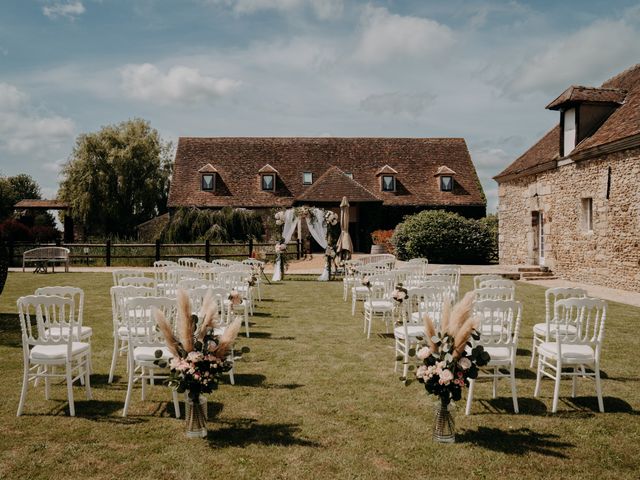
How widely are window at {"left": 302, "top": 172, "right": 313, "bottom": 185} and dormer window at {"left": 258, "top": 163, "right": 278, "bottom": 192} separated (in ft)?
5.76

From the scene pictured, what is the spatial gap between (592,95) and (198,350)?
16574mm

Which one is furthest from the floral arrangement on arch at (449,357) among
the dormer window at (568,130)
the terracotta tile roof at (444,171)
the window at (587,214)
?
the terracotta tile roof at (444,171)

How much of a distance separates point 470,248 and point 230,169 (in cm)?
1624

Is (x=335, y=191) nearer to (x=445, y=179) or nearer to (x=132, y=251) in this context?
(x=445, y=179)

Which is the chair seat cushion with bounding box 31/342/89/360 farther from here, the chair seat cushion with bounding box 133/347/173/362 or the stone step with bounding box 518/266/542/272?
the stone step with bounding box 518/266/542/272

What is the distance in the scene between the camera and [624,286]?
583 inches

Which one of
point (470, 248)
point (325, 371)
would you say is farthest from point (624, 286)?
point (325, 371)

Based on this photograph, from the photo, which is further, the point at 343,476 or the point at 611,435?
the point at 611,435

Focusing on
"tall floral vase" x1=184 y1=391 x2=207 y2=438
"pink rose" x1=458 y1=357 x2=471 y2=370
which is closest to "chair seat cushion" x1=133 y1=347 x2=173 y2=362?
"tall floral vase" x1=184 y1=391 x2=207 y2=438

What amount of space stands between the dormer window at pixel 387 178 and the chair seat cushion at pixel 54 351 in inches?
1096

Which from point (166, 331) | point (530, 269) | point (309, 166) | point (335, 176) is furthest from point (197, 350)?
point (309, 166)

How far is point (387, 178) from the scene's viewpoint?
3278 centimetres

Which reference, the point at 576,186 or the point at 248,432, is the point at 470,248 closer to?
the point at 576,186

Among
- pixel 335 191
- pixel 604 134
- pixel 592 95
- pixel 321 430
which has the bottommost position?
pixel 321 430
